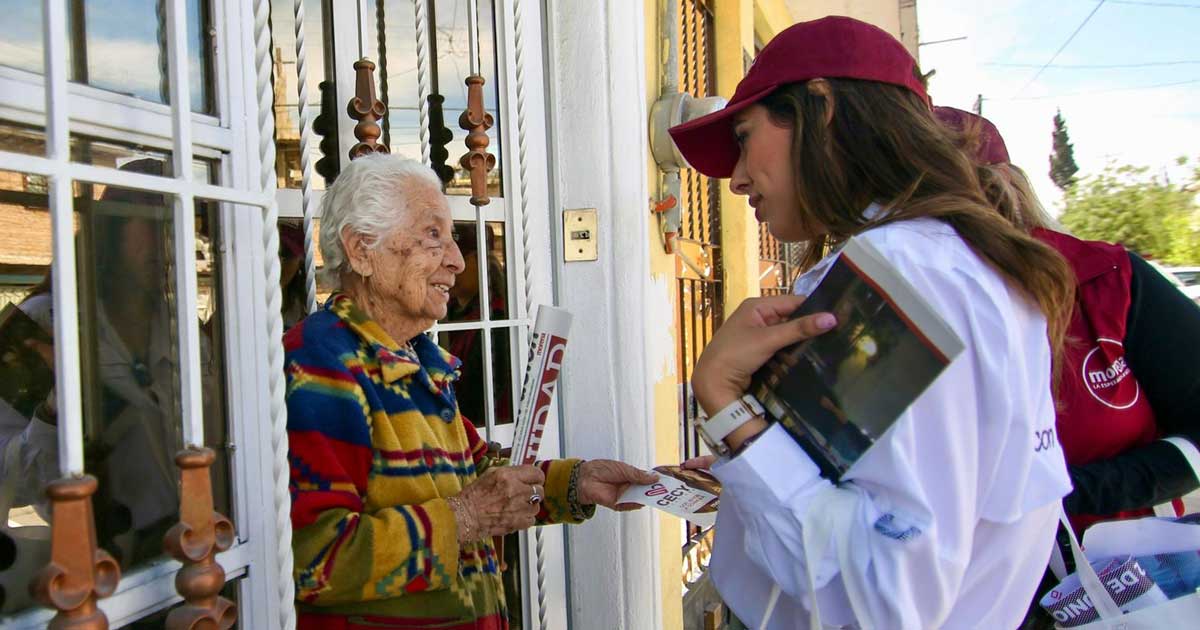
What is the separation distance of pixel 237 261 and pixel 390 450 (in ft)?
1.42

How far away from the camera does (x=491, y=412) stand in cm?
236

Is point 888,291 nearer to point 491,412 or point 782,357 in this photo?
point 782,357

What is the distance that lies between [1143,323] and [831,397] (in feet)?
2.84

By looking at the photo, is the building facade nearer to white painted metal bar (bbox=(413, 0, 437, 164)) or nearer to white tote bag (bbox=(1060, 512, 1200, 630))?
white painted metal bar (bbox=(413, 0, 437, 164))

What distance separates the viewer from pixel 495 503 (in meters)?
1.50

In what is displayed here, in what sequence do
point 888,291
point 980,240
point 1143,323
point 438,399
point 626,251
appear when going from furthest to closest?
point 626,251 → point 438,399 → point 1143,323 → point 980,240 → point 888,291

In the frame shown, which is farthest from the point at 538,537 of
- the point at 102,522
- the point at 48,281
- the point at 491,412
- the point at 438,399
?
the point at 48,281

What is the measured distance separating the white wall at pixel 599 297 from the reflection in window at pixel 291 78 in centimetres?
73

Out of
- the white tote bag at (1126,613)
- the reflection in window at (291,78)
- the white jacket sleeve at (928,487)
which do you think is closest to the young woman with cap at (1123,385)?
the white tote bag at (1126,613)

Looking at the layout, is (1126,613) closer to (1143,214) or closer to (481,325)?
(481,325)

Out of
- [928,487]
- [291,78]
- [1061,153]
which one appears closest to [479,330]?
[291,78]

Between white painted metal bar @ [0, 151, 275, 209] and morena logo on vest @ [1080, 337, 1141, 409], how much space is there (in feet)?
4.53

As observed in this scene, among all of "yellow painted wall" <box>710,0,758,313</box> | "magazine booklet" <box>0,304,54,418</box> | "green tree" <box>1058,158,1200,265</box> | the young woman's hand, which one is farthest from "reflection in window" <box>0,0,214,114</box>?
"green tree" <box>1058,158,1200,265</box>

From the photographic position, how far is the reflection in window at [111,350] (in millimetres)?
999
